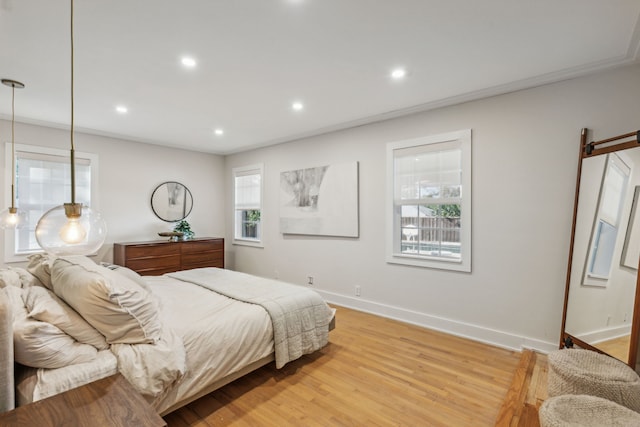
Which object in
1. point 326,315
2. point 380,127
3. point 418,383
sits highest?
point 380,127

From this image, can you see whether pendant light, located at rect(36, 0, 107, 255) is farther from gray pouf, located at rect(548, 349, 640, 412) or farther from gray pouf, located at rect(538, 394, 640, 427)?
gray pouf, located at rect(548, 349, 640, 412)

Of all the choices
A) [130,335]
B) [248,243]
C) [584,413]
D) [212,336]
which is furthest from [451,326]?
[248,243]

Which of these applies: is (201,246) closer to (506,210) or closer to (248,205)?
(248,205)

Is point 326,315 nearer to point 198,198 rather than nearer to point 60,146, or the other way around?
point 198,198

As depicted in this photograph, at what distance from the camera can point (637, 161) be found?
209 centimetres

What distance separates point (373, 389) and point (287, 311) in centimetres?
88

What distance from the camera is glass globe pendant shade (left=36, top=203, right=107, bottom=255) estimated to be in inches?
49.1

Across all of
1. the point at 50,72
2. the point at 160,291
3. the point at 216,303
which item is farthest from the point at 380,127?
A: the point at 50,72

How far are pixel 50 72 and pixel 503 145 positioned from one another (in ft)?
13.7

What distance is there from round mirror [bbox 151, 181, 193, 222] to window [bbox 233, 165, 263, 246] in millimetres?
874


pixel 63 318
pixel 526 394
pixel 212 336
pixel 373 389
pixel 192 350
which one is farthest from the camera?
pixel 373 389

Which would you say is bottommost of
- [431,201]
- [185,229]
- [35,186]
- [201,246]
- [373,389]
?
[373,389]

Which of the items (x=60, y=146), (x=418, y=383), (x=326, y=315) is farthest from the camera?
(x=60, y=146)

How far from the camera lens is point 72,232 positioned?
1251 millimetres
